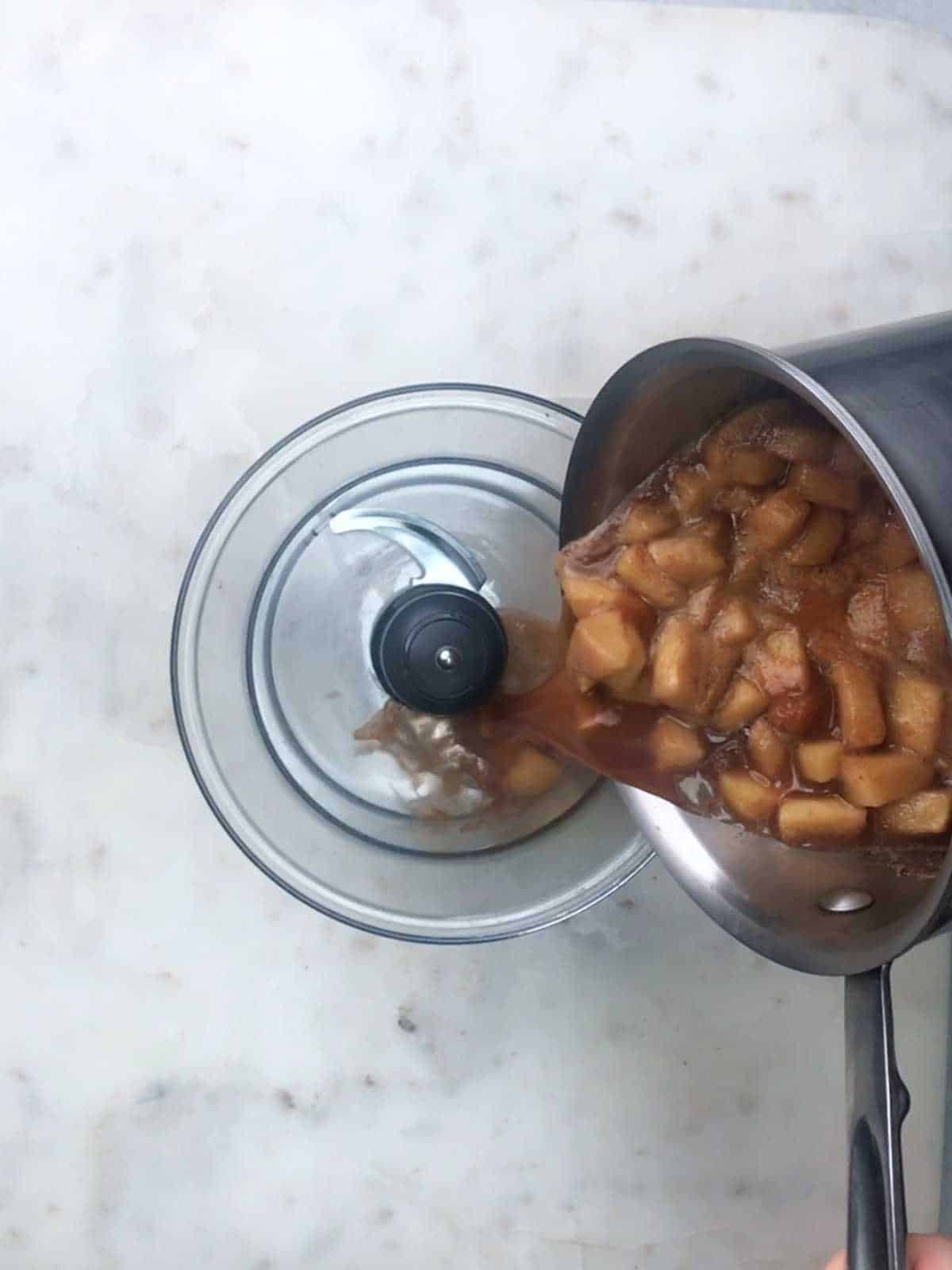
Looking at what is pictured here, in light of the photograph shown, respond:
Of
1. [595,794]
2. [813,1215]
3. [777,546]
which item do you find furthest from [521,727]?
[813,1215]

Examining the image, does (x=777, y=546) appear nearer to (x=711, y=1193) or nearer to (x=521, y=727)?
(x=521, y=727)

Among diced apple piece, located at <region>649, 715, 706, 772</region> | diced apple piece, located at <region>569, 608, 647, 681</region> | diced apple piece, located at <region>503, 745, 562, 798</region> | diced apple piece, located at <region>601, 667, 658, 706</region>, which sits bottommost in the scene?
diced apple piece, located at <region>649, 715, 706, 772</region>

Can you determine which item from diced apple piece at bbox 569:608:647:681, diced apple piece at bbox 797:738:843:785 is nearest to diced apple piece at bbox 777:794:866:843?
diced apple piece at bbox 797:738:843:785

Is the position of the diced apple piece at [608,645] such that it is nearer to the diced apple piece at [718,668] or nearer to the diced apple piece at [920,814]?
the diced apple piece at [718,668]

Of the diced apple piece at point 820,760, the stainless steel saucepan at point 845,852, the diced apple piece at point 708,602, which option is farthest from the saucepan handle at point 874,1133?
the diced apple piece at point 708,602

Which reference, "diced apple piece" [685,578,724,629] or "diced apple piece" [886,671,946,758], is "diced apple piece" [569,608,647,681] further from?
"diced apple piece" [886,671,946,758]

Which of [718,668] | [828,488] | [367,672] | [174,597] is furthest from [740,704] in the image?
[174,597]

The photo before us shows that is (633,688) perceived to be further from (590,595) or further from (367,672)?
(367,672)
